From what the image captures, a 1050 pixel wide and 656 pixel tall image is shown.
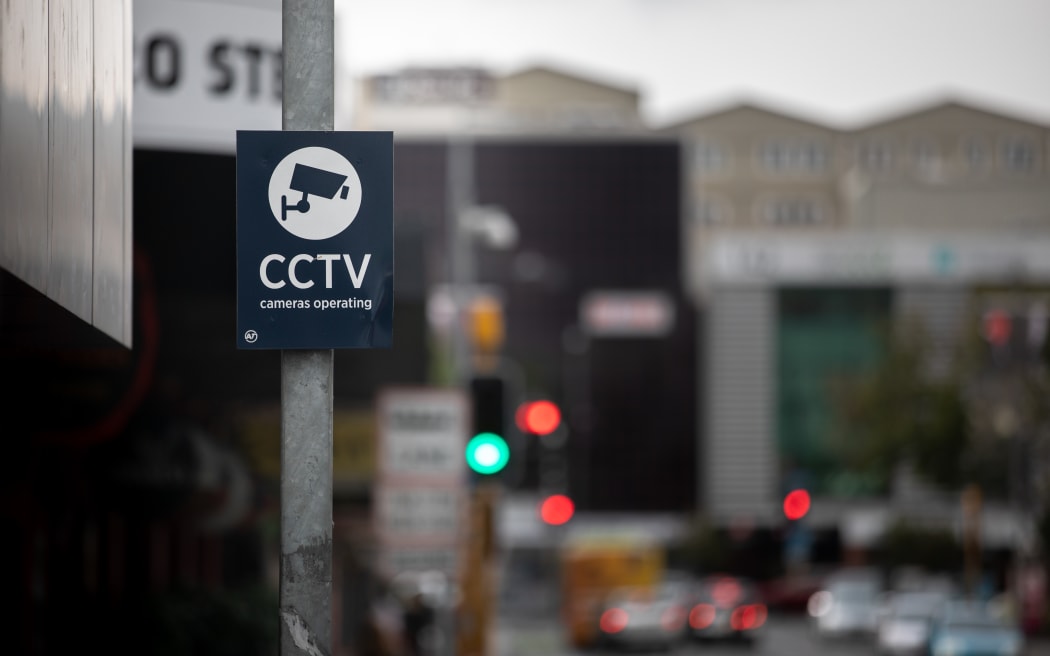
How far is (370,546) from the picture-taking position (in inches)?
1377

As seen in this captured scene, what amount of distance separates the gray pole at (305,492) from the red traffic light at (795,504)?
2933 cm

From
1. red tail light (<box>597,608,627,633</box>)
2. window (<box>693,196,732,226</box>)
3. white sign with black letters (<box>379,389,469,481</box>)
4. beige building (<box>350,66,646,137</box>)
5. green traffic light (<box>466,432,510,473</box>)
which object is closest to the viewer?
green traffic light (<box>466,432,510,473</box>)

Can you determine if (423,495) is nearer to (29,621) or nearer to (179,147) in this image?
(29,621)

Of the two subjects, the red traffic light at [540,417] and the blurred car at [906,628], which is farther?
the blurred car at [906,628]

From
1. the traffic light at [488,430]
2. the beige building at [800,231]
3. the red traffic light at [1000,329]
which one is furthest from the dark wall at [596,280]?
the traffic light at [488,430]

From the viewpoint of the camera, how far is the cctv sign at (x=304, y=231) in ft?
20.6

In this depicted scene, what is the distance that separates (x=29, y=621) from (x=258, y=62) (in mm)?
4849

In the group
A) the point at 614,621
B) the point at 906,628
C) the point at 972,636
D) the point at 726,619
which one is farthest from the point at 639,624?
the point at 972,636

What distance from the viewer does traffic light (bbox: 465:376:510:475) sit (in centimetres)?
1602

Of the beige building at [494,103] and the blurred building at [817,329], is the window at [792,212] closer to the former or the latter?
the beige building at [494,103]

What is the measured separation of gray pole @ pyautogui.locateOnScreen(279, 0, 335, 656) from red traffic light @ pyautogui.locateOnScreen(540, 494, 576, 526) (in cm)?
2598

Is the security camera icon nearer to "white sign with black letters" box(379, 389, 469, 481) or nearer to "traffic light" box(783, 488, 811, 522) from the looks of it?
"white sign with black letters" box(379, 389, 469, 481)

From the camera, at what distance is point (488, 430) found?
16078 millimetres

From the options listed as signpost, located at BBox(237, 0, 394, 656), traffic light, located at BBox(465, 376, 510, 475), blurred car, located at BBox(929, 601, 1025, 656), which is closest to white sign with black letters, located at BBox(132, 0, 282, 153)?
traffic light, located at BBox(465, 376, 510, 475)
